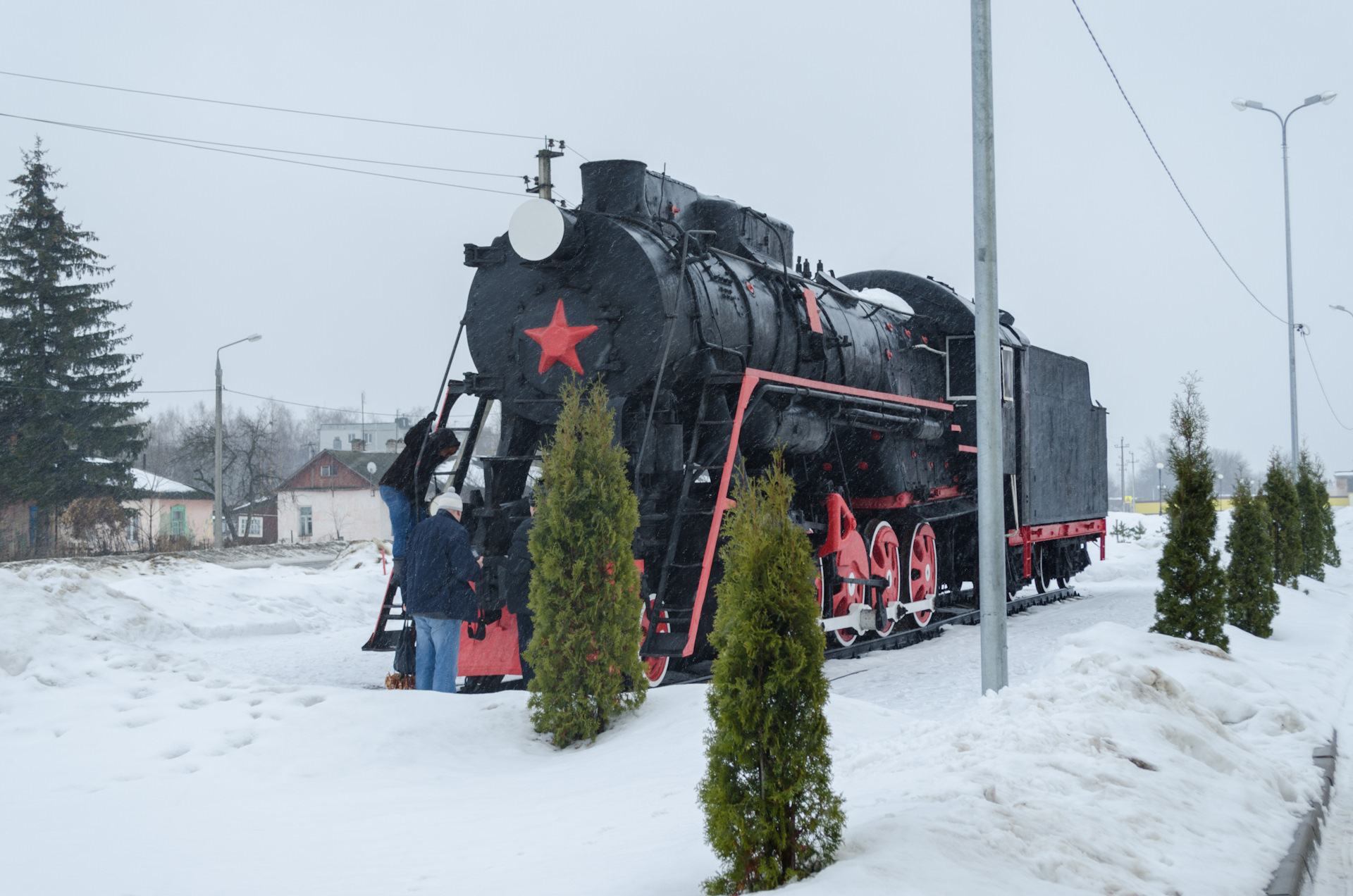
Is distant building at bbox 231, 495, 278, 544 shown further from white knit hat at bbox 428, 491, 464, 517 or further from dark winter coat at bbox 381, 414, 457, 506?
white knit hat at bbox 428, 491, 464, 517

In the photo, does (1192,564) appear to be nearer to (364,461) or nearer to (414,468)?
(414,468)

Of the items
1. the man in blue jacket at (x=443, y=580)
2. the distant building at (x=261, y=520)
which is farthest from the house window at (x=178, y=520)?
the man in blue jacket at (x=443, y=580)

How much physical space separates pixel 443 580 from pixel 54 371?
2914 centimetres

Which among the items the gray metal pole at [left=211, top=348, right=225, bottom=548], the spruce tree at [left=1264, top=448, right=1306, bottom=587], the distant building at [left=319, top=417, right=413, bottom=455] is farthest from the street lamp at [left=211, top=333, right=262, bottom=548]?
the distant building at [left=319, top=417, right=413, bottom=455]

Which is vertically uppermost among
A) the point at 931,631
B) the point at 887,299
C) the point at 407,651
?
the point at 887,299

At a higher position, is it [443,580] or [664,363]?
[664,363]

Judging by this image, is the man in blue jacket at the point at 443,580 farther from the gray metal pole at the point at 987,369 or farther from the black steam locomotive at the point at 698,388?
the gray metal pole at the point at 987,369

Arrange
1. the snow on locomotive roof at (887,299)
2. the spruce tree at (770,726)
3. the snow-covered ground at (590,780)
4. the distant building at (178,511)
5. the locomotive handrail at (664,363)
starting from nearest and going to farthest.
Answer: the spruce tree at (770,726) → the snow-covered ground at (590,780) → the locomotive handrail at (664,363) → the snow on locomotive roof at (887,299) → the distant building at (178,511)

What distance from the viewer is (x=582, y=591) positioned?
646cm

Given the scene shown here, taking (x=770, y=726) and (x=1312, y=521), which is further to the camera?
(x=1312, y=521)

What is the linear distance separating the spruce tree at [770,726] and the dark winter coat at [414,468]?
17.0 ft

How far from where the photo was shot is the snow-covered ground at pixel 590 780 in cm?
396

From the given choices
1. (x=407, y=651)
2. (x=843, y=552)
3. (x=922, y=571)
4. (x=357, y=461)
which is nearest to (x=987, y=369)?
(x=843, y=552)

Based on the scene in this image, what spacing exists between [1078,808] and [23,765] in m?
5.14
